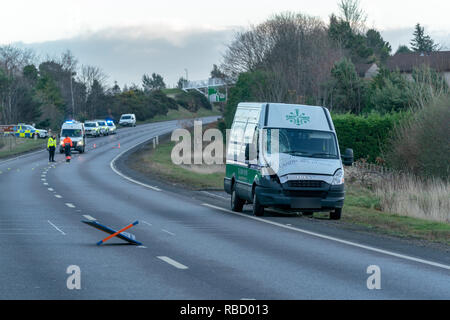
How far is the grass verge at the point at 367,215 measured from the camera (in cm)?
1631

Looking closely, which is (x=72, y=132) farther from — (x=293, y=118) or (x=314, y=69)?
(x=293, y=118)

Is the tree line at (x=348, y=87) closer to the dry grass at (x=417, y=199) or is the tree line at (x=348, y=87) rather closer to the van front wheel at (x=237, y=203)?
the dry grass at (x=417, y=199)

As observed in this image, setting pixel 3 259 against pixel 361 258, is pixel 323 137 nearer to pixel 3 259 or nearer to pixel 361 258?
pixel 361 258

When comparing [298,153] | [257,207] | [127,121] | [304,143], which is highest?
[304,143]

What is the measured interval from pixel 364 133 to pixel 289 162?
2161 centimetres

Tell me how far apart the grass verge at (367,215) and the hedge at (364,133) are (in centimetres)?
731

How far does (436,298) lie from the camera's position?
8.84 meters

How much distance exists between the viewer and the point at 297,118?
65.1ft

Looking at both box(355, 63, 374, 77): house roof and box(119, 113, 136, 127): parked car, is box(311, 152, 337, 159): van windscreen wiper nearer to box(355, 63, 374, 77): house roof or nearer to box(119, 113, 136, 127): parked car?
box(355, 63, 374, 77): house roof

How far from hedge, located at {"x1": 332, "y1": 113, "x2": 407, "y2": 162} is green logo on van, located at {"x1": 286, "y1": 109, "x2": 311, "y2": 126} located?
63.9 ft

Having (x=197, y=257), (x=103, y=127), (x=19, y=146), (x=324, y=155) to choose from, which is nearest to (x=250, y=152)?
(x=324, y=155)

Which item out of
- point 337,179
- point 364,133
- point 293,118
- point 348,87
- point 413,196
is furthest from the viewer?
point 348,87

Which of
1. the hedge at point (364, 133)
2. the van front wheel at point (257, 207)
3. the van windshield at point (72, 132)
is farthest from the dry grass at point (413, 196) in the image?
the van windshield at point (72, 132)

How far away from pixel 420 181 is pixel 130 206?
11092 millimetres
